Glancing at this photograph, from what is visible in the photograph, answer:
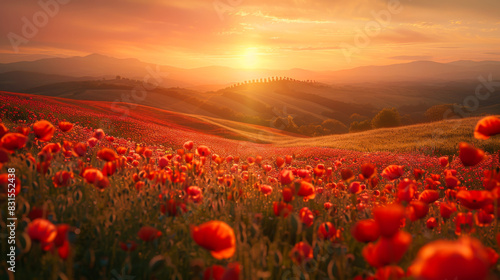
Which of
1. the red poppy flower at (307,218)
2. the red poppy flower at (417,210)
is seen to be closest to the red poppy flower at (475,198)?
the red poppy flower at (417,210)

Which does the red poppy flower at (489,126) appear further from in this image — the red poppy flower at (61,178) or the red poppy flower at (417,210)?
the red poppy flower at (61,178)

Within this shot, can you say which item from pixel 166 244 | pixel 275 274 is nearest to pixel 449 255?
pixel 275 274

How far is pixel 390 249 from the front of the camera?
1.34 m

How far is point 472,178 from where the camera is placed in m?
11.9

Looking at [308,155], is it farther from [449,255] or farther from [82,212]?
[449,255]

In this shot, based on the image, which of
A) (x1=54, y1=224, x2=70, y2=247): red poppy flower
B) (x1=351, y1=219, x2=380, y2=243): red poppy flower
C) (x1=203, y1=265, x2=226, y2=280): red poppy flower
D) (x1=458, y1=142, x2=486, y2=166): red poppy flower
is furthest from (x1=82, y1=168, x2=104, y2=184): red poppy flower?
(x1=458, y1=142, x2=486, y2=166): red poppy flower

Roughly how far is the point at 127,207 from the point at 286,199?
1.59 m

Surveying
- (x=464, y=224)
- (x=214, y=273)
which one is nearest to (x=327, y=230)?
(x=214, y=273)

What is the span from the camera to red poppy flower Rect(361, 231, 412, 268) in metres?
1.31

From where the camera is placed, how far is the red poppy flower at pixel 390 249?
1312 millimetres

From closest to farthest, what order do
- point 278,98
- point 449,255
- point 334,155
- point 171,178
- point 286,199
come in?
1. point 449,255
2. point 286,199
3. point 171,178
4. point 334,155
5. point 278,98

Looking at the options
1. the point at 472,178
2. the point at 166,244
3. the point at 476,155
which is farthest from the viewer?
the point at 472,178

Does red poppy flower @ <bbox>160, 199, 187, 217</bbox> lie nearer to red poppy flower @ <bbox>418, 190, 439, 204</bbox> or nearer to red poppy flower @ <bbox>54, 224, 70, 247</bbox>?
red poppy flower @ <bbox>54, 224, 70, 247</bbox>

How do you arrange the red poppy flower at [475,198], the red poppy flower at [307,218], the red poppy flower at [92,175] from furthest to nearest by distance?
1. the red poppy flower at [92,175]
2. the red poppy flower at [307,218]
3. the red poppy flower at [475,198]
